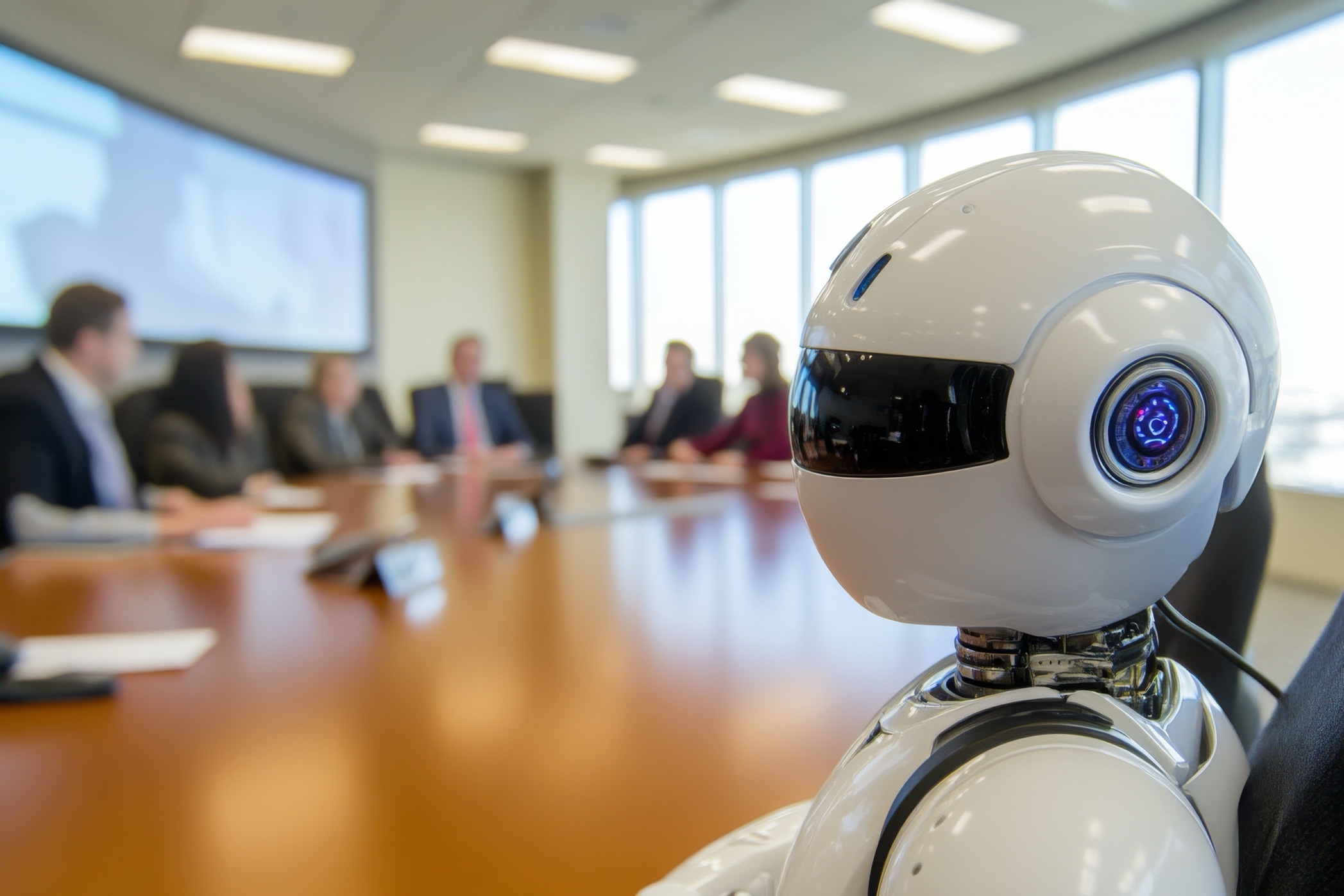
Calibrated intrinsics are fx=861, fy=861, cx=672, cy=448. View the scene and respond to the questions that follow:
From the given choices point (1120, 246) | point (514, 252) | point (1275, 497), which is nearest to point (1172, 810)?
point (1120, 246)

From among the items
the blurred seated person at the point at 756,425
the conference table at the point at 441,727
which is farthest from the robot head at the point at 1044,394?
the blurred seated person at the point at 756,425

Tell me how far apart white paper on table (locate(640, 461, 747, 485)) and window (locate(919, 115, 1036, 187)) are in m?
3.61

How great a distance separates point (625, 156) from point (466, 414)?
350cm

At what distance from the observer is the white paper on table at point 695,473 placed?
3.17 meters

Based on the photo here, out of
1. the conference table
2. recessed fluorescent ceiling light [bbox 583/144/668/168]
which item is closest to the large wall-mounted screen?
recessed fluorescent ceiling light [bbox 583/144/668/168]

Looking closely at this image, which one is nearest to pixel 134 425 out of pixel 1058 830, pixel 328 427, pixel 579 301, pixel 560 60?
pixel 328 427

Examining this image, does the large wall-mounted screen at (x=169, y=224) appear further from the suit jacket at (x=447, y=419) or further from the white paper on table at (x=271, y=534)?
the white paper on table at (x=271, y=534)

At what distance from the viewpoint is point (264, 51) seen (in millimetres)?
5594

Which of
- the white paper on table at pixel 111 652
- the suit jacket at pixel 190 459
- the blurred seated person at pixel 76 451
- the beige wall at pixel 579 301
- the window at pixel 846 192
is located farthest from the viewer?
the beige wall at pixel 579 301

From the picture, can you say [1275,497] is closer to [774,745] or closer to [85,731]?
[774,745]

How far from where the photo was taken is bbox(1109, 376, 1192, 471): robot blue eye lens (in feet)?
1.16

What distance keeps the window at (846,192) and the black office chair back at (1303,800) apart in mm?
6977

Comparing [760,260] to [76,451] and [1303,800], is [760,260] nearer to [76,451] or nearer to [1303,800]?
[76,451]

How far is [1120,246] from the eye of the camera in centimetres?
36
